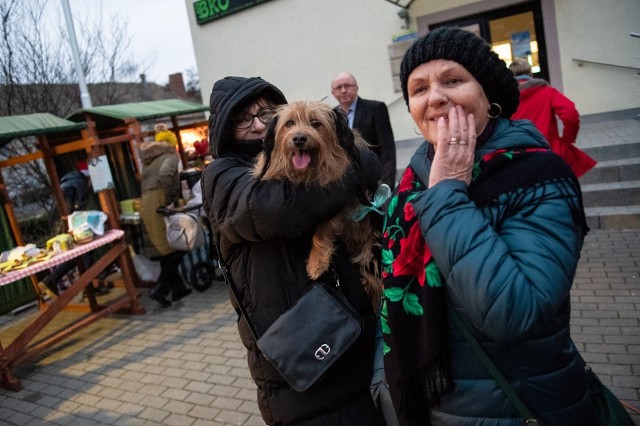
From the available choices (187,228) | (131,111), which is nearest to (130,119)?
(131,111)

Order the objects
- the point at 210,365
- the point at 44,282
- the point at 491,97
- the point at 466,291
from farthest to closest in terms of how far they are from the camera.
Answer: the point at 44,282, the point at 210,365, the point at 491,97, the point at 466,291

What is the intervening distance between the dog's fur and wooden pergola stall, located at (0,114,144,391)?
4.28m

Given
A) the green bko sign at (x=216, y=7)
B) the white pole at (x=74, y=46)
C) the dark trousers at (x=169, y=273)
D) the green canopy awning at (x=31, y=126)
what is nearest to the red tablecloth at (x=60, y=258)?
the dark trousers at (x=169, y=273)

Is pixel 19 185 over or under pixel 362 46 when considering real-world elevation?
under

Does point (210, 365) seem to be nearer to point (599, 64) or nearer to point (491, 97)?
point (491, 97)

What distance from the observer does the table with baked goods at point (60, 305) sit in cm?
480

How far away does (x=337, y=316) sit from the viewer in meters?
1.65

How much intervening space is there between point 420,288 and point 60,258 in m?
5.16

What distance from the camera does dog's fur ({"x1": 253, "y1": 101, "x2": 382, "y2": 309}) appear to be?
5.82 ft

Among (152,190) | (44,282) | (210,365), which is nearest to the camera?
(210,365)

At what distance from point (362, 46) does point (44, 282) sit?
772cm

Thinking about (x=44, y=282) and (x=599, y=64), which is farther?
(x=599, y=64)

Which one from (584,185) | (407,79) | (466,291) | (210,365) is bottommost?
(210,365)

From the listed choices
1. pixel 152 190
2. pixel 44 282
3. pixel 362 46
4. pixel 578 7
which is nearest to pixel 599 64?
pixel 578 7
